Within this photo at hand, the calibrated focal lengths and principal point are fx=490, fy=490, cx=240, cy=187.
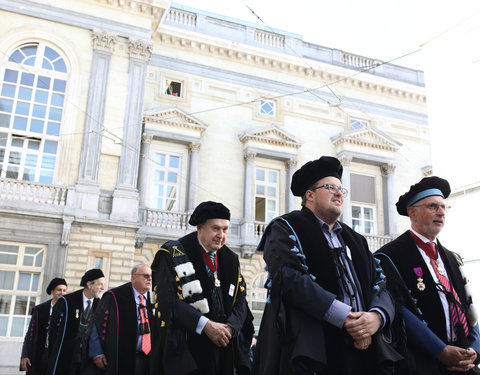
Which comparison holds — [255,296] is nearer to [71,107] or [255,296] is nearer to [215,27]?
[71,107]

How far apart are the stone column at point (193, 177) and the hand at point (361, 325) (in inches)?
619

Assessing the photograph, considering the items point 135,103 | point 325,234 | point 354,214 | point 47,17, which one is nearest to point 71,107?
point 135,103

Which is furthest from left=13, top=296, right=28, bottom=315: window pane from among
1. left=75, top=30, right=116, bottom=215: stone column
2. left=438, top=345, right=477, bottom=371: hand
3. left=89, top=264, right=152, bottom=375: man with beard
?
left=438, top=345, right=477, bottom=371: hand

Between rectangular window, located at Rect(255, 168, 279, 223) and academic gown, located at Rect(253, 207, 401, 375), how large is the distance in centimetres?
1679

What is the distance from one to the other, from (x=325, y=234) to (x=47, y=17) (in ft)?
54.3

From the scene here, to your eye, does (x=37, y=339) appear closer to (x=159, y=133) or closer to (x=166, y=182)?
(x=166, y=182)

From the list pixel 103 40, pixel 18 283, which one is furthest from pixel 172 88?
pixel 18 283

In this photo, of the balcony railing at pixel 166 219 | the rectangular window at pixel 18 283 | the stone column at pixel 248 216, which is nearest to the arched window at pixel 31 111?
the rectangular window at pixel 18 283

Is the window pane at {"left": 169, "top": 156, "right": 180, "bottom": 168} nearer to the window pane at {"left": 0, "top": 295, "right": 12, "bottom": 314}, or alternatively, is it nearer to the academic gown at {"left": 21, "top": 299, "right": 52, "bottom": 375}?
the window pane at {"left": 0, "top": 295, "right": 12, "bottom": 314}

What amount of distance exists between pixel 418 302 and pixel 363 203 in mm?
18880

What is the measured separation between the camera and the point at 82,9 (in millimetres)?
17500

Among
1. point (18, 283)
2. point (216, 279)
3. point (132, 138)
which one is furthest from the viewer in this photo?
point (132, 138)

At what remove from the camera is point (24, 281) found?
14930 millimetres

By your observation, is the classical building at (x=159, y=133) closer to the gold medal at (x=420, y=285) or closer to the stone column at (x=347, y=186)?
the stone column at (x=347, y=186)
